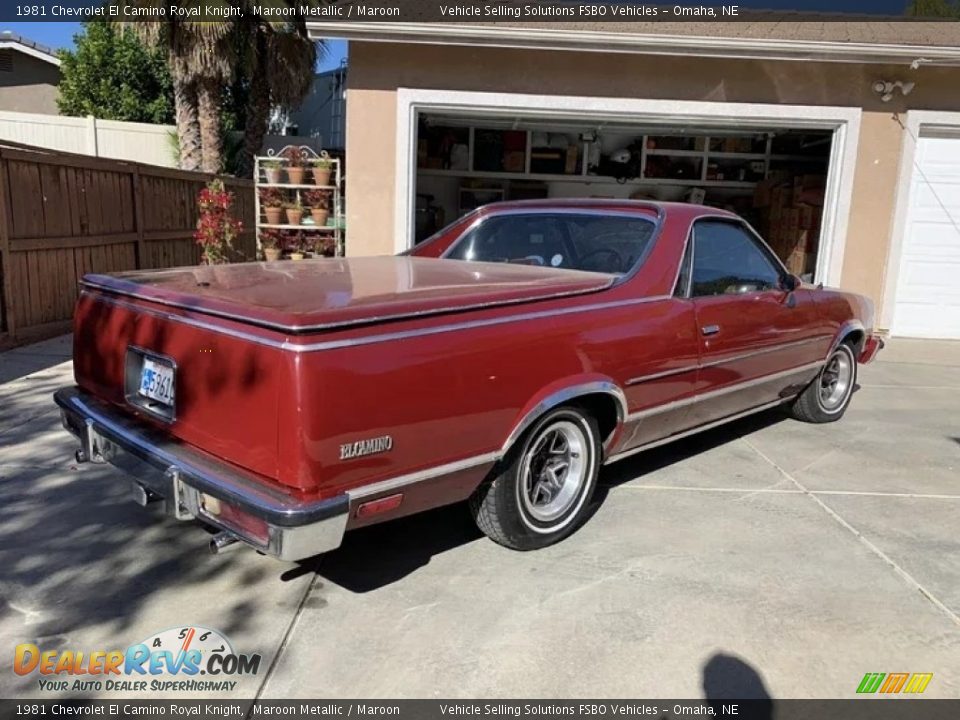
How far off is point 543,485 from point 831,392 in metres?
3.52

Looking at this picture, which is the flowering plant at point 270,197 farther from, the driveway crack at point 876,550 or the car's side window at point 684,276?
the driveway crack at point 876,550

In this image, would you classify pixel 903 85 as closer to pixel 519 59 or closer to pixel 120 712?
pixel 519 59

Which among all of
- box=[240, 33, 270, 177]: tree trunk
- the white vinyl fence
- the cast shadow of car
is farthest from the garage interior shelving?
the cast shadow of car

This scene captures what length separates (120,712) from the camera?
2447 mm

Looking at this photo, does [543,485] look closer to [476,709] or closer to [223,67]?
[476,709]

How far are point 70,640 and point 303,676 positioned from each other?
3.01 ft

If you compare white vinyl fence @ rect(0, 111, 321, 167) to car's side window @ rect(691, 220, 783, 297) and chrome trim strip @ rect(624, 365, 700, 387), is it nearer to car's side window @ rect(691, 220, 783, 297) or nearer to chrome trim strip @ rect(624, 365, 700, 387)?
car's side window @ rect(691, 220, 783, 297)

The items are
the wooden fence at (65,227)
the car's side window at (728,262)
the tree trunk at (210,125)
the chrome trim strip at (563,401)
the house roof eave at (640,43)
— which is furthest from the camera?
the tree trunk at (210,125)

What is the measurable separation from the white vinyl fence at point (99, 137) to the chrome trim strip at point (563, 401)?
16032 mm

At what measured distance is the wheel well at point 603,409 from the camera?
355 centimetres

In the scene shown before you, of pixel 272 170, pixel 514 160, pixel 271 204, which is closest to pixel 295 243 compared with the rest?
pixel 271 204

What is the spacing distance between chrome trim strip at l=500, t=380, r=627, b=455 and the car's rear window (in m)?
0.74

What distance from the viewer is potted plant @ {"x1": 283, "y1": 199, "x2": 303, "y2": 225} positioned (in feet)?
34.3

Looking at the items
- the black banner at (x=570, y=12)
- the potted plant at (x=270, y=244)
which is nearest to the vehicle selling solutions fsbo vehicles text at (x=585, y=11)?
the black banner at (x=570, y=12)
